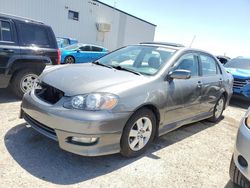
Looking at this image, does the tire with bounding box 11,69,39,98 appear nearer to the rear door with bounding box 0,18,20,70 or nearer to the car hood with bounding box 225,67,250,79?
the rear door with bounding box 0,18,20,70

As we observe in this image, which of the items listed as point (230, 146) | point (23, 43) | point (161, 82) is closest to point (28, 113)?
point (161, 82)

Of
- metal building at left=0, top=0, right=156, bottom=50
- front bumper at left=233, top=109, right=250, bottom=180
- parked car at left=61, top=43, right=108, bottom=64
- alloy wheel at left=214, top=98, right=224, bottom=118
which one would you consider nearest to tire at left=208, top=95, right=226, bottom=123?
alloy wheel at left=214, top=98, right=224, bottom=118

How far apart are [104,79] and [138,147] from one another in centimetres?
104

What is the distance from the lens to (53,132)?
10.3 ft

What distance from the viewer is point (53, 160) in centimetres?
329

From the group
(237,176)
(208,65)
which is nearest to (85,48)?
(208,65)

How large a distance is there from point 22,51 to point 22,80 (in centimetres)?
63

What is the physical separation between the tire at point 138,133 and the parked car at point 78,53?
1077 cm

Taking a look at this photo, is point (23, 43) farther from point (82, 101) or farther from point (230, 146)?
point (230, 146)

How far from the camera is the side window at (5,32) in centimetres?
534

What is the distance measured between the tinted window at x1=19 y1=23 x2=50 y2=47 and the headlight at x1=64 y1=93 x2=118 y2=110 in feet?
10.3

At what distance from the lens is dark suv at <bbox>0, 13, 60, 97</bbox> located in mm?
5367

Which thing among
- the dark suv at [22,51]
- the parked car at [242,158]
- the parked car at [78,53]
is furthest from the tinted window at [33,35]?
the parked car at [78,53]

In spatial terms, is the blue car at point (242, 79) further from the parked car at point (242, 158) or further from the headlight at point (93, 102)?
the headlight at point (93, 102)
